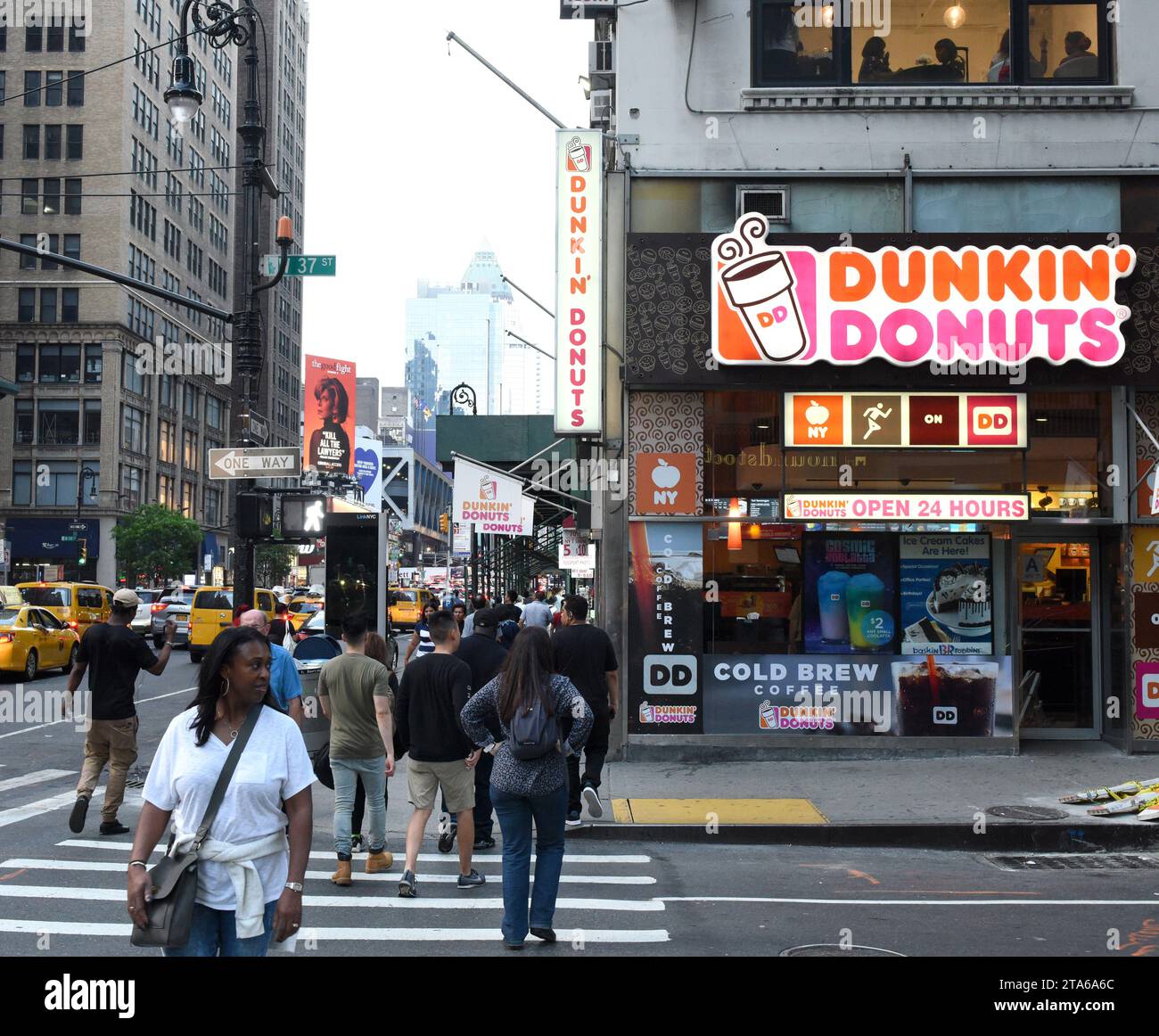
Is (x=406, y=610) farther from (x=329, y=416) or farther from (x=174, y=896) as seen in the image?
(x=174, y=896)

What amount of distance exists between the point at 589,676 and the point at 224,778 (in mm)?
6586

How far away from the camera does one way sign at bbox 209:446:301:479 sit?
38.6 ft

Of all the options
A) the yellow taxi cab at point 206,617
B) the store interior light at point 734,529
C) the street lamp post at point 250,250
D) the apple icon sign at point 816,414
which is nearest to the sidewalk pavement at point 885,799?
the store interior light at point 734,529

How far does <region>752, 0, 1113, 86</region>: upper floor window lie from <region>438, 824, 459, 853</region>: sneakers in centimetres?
957

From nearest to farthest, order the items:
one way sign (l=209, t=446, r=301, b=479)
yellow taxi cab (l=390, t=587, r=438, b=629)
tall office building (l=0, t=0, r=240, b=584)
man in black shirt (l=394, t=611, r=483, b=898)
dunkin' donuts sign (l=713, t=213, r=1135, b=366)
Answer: man in black shirt (l=394, t=611, r=483, b=898), one way sign (l=209, t=446, r=301, b=479), dunkin' donuts sign (l=713, t=213, r=1135, b=366), yellow taxi cab (l=390, t=587, r=438, b=629), tall office building (l=0, t=0, r=240, b=584)

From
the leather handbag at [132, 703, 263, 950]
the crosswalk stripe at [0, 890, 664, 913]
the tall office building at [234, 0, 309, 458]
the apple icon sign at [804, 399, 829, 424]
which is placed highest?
the tall office building at [234, 0, 309, 458]

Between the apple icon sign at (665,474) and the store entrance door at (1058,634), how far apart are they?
4305 millimetres

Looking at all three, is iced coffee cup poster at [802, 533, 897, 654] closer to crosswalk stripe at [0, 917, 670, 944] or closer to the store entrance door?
the store entrance door

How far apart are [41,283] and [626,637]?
A: 218 feet

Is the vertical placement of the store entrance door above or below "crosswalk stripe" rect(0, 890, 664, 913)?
above

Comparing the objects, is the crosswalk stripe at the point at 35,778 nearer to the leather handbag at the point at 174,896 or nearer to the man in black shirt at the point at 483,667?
the man in black shirt at the point at 483,667

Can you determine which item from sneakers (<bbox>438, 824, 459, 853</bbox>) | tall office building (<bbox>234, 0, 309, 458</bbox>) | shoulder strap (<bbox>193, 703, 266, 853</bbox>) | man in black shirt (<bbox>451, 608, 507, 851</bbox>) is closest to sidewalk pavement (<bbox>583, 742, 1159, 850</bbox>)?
man in black shirt (<bbox>451, 608, 507, 851</bbox>)

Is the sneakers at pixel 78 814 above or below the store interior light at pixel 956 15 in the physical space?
below

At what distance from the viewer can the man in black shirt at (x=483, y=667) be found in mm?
9156
